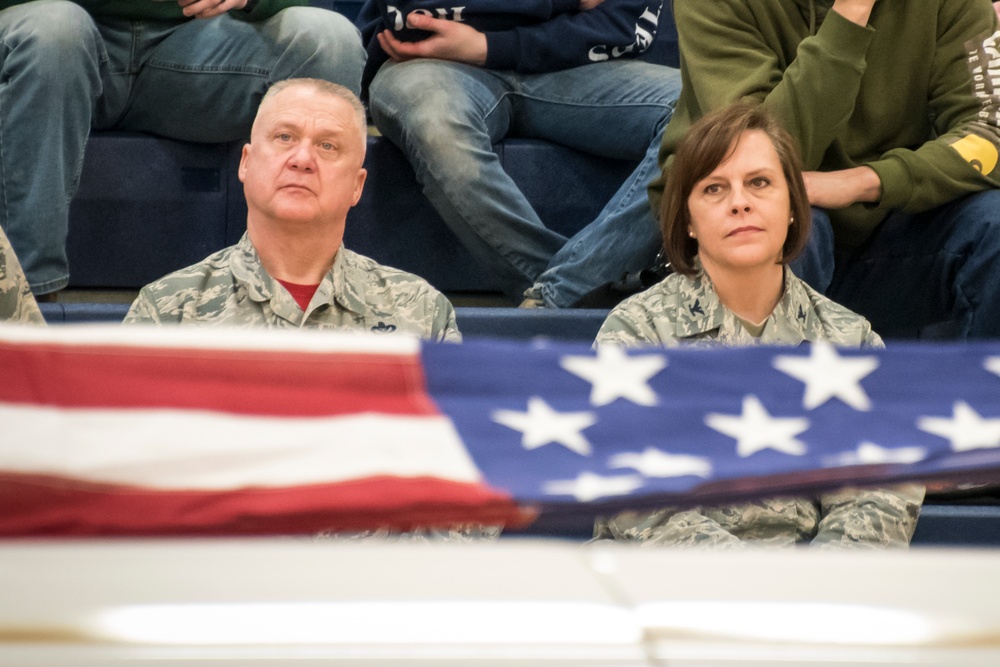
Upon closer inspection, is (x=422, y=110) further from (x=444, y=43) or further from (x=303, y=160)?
(x=303, y=160)

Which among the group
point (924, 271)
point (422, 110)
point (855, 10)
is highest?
point (855, 10)

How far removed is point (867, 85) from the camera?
2197mm

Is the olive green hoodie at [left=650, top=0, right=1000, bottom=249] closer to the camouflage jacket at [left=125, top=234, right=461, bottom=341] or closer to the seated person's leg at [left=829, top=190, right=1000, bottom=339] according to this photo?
the seated person's leg at [left=829, top=190, right=1000, bottom=339]

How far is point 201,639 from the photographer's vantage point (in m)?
0.60

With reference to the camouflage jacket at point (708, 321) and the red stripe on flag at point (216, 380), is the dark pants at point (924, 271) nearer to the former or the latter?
the camouflage jacket at point (708, 321)

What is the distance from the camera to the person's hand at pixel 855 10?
2076 millimetres

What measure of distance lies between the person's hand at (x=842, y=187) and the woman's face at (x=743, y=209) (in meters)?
0.28

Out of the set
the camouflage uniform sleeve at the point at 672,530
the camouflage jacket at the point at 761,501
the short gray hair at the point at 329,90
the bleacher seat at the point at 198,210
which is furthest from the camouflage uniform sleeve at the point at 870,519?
the bleacher seat at the point at 198,210

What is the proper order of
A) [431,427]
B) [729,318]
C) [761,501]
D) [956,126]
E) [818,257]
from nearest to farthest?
[431,427] < [761,501] < [729,318] < [818,257] < [956,126]

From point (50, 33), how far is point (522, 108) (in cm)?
89

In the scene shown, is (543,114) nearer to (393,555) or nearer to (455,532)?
(455,532)

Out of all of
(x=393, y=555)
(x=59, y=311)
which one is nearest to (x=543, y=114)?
(x=59, y=311)

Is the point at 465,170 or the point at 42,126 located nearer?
the point at 42,126

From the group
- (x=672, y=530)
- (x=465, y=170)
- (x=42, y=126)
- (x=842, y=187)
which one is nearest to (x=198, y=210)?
(x=42, y=126)
